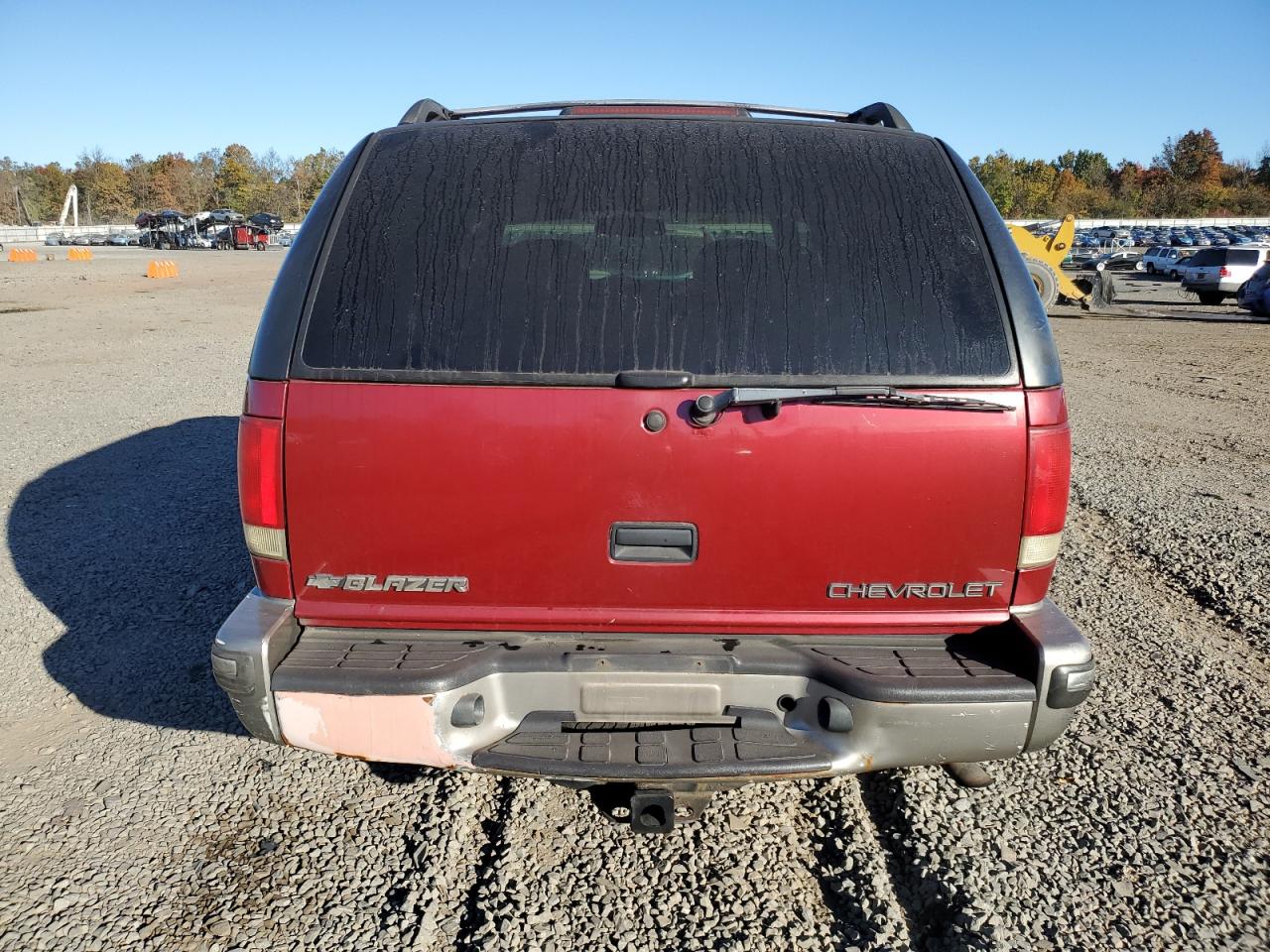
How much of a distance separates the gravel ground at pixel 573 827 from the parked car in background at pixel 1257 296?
2261 cm

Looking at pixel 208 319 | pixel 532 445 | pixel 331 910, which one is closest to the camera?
pixel 532 445

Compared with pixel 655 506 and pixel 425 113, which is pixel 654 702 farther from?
Answer: pixel 425 113

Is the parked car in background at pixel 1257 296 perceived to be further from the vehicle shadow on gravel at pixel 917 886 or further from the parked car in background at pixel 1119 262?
the vehicle shadow on gravel at pixel 917 886

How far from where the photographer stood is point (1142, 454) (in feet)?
25.8

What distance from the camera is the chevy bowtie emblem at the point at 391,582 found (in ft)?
7.88

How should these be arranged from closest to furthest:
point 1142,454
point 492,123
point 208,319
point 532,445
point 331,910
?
point 532,445
point 331,910
point 492,123
point 1142,454
point 208,319

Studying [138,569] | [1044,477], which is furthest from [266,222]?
[1044,477]

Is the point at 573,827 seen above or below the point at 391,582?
below

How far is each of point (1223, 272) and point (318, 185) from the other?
107 meters

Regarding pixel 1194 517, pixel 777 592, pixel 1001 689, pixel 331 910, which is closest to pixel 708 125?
pixel 777 592

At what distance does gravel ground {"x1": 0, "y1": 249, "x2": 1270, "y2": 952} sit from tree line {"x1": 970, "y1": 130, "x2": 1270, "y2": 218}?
334 feet

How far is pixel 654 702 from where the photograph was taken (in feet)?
7.72

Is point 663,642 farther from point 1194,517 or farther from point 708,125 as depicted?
point 1194,517

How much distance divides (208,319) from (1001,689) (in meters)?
→ 18.8
